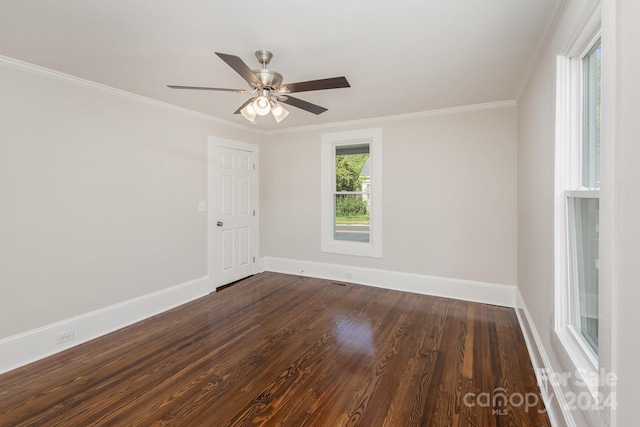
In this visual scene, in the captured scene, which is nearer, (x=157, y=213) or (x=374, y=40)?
(x=374, y=40)

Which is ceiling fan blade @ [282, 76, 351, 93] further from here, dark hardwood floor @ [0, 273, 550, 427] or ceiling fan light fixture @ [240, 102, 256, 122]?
dark hardwood floor @ [0, 273, 550, 427]

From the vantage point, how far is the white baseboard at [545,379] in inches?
62.5

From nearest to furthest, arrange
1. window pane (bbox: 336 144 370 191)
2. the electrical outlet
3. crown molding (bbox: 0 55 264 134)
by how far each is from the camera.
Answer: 1. crown molding (bbox: 0 55 264 134)
2. the electrical outlet
3. window pane (bbox: 336 144 370 191)

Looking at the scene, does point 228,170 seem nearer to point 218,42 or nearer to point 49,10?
point 218,42

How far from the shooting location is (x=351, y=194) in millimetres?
4703

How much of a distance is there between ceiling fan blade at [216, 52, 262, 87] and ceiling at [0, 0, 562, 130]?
→ 30 cm

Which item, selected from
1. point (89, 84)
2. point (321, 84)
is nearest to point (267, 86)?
point (321, 84)

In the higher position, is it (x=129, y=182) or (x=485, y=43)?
(x=485, y=43)

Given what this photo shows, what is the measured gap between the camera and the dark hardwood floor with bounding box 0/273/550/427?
1851 millimetres

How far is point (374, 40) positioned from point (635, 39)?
1.54 m

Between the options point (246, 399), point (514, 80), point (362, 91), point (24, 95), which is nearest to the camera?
point (246, 399)

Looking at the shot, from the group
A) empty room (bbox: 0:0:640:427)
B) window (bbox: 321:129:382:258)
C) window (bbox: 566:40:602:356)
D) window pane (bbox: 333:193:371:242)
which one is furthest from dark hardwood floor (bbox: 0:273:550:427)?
window pane (bbox: 333:193:371:242)

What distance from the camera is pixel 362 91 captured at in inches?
124

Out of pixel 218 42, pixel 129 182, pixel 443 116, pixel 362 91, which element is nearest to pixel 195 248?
pixel 129 182
